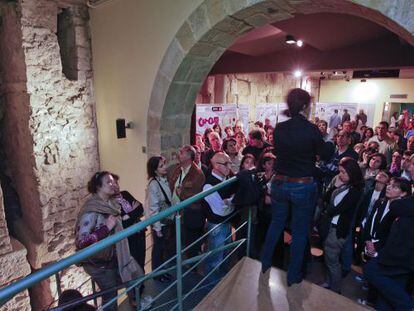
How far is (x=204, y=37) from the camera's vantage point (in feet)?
9.66

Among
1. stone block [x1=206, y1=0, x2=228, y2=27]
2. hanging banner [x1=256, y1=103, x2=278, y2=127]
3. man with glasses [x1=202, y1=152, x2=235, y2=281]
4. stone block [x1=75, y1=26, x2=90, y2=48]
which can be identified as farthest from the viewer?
hanging banner [x1=256, y1=103, x2=278, y2=127]

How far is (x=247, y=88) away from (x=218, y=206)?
7.14 metres

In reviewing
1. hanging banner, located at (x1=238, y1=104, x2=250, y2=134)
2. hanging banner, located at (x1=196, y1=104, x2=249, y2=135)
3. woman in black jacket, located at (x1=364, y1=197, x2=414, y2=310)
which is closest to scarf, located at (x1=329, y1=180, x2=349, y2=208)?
woman in black jacket, located at (x1=364, y1=197, x2=414, y2=310)

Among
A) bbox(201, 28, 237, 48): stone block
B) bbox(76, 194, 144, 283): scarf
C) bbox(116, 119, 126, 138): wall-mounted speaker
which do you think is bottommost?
bbox(76, 194, 144, 283): scarf

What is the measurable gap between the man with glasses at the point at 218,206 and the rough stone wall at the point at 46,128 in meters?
2.67

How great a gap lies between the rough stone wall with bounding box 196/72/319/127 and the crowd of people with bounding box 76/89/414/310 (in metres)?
5.08

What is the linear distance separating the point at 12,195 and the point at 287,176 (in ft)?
15.8

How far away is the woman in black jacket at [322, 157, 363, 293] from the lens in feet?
7.52

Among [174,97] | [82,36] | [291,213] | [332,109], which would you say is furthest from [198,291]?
[332,109]

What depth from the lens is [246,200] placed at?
7.62ft

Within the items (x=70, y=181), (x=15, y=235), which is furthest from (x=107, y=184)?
(x=15, y=235)

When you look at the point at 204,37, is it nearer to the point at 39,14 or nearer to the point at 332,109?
the point at 39,14

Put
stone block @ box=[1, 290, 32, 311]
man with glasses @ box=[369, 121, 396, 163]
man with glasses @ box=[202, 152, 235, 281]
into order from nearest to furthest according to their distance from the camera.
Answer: man with glasses @ box=[202, 152, 235, 281]
stone block @ box=[1, 290, 32, 311]
man with glasses @ box=[369, 121, 396, 163]

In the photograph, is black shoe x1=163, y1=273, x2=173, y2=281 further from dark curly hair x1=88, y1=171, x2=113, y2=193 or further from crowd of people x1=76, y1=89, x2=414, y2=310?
dark curly hair x1=88, y1=171, x2=113, y2=193
